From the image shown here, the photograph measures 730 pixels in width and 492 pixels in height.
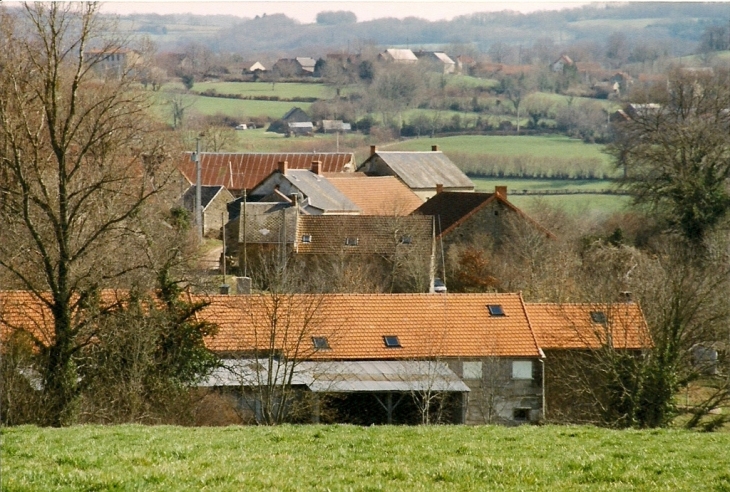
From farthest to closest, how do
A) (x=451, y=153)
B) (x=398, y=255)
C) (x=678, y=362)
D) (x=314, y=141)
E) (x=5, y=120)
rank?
(x=314, y=141) → (x=451, y=153) → (x=398, y=255) → (x=678, y=362) → (x=5, y=120)

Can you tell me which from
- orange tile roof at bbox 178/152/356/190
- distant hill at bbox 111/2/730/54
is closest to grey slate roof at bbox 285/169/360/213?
orange tile roof at bbox 178/152/356/190

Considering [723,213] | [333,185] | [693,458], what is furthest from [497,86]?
[693,458]

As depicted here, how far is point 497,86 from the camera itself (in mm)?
126438

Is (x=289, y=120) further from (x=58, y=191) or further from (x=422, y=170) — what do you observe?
(x=58, y=191)

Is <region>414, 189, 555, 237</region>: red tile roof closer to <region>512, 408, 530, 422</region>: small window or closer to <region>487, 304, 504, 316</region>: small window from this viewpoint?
<region>487, 304, 504, 316</region>: small window

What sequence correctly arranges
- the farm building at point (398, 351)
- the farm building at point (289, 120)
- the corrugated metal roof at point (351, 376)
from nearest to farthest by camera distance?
the corrugated metal roof at point (351, 376) < the farm building at point (398, 351) < the farm building at point (289, 120)

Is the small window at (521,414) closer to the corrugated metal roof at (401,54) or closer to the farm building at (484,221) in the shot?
the farm building at (484,221)

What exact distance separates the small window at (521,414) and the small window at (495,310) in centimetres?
224

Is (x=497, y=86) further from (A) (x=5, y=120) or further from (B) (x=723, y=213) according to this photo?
(A) (x=5, y=120)

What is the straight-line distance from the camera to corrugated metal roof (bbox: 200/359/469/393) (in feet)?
66.7

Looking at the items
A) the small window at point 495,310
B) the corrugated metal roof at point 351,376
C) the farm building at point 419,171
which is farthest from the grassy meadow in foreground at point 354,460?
the farm building at point 419,171

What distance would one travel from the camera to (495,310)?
82.0ft

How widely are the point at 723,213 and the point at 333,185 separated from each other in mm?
18804

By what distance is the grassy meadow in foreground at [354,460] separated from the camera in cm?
891
